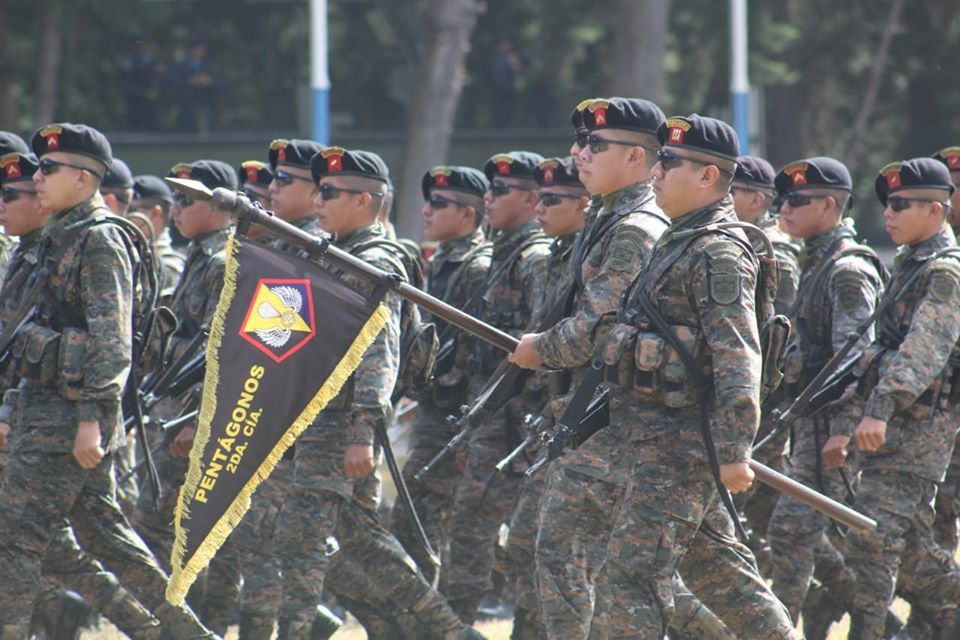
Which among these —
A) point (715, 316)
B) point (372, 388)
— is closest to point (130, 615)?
point (372, 388)

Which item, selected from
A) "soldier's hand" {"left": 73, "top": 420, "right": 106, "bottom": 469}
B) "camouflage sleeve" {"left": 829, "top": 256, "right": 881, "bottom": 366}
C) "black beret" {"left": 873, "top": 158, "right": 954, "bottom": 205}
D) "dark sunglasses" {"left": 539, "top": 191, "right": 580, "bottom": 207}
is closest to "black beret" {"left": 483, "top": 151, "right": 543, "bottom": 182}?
"dark sunglasses" {"left": 539, "top": 191, "right": 580, "bottom": 207}

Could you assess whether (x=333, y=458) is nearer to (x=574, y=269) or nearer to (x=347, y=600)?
(x=347, y=600)

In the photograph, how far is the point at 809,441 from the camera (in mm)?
7980

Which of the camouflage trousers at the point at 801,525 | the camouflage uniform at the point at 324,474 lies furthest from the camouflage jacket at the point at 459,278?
the camouflage trousers at the point at 801,525

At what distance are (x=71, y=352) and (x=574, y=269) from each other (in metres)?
1.96

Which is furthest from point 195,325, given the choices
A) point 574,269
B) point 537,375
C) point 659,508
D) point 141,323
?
point 659,508

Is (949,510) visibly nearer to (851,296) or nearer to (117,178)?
(851,296)

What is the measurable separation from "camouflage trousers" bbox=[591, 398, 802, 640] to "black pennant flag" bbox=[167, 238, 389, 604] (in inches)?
42.1

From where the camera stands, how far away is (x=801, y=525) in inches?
305

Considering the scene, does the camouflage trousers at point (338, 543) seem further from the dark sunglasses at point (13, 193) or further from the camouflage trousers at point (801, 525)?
the dark sunglasses at point (13, 193)

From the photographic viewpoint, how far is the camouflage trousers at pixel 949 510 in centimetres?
788

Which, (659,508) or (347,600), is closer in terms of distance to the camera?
(659,508)

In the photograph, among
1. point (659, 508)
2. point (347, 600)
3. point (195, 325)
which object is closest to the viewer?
point (659, 508)

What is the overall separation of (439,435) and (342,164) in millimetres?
1596
